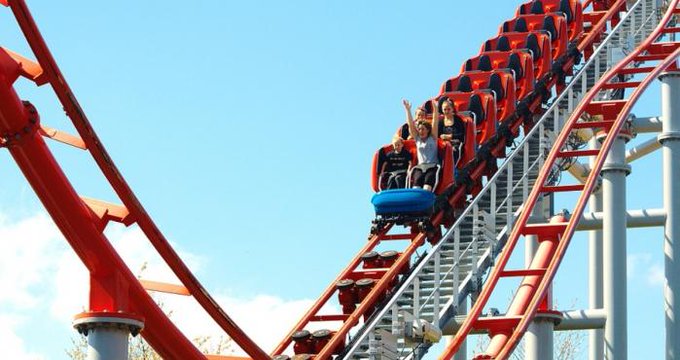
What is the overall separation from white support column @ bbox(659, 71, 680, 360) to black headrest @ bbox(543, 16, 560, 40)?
1883 millimetres

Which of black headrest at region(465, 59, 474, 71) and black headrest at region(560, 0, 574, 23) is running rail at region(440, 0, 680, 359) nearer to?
black headrest at region(465, 59, 474, 71)

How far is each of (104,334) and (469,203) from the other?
5.40 m

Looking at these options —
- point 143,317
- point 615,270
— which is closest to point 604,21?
point 615,270

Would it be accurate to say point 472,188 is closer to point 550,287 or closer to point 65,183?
point 550,287

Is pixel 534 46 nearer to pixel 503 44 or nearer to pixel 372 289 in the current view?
pixel 503 44

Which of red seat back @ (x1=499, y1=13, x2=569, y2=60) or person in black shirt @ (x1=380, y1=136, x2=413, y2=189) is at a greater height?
red seat back @ (x1=499, y1=13, x2=569, y2=60)

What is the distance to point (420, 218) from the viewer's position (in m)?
12.6

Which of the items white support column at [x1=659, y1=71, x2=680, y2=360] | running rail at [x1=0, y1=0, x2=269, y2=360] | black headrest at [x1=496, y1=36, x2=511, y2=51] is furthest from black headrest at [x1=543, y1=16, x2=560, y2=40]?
running rail at [x1=0, y1=0, x2=269, y2=360]

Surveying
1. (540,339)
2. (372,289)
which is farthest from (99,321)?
(540,339)

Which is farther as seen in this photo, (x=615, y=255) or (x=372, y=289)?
(x=615, y=255)

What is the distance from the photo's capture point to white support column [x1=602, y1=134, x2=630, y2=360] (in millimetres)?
13891

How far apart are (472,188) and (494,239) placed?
1.41m

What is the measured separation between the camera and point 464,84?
51.9 feet

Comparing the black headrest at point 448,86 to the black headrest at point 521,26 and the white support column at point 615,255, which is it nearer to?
the white support column at point 615,255
